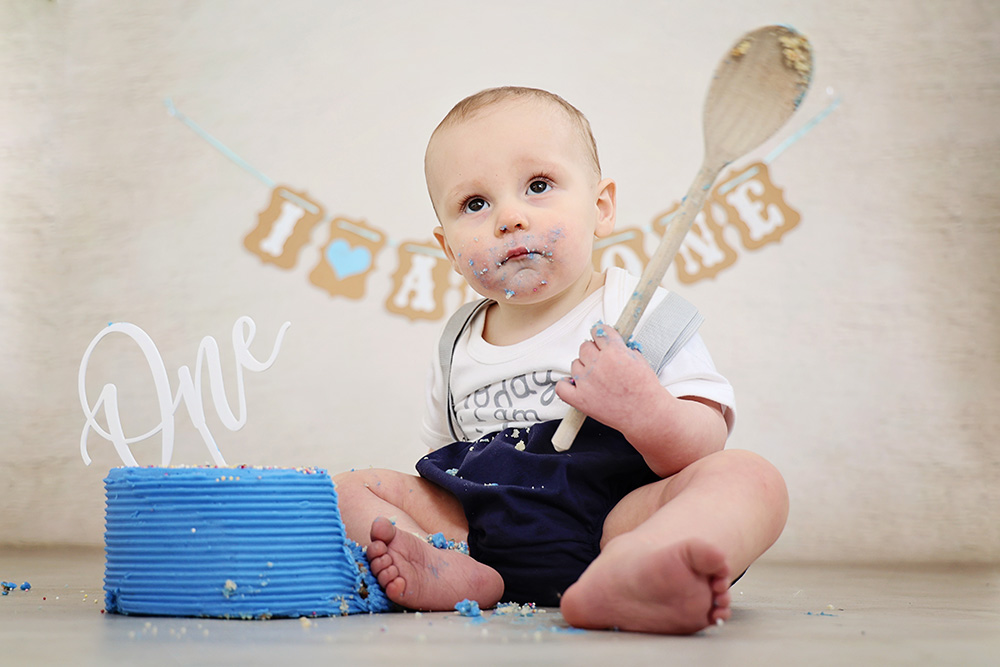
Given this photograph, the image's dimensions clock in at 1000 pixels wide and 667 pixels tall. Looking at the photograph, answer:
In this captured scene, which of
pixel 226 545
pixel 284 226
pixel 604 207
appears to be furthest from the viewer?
pixel 284 226

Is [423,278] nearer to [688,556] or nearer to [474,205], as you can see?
[474,205]

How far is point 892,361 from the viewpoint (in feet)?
7.41

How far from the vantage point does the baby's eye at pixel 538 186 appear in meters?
1.09

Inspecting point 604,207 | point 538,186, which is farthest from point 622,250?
point 538,186

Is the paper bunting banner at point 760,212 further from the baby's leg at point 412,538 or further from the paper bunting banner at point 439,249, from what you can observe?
the baby's leg at point 412,538

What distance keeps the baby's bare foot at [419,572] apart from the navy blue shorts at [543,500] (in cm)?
6

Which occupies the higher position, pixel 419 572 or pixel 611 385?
pixel 611 385

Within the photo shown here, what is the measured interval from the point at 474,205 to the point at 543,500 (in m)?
0.37

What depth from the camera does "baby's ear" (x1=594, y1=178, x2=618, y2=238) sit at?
1.19 metres

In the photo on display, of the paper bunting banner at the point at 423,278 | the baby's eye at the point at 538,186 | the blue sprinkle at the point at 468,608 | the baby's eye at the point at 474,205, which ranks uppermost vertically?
the paper bunting banner at the point at 423,278

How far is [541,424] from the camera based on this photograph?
1061 millimetres

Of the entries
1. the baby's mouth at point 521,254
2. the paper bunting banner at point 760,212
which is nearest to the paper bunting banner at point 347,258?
the paper bunting banner at point 760,212

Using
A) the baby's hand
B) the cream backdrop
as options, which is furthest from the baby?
the cream backdrop

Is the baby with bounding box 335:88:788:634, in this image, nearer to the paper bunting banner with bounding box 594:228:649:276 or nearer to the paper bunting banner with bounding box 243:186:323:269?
the paper bunting banner with bounding box 594:228:649:276
